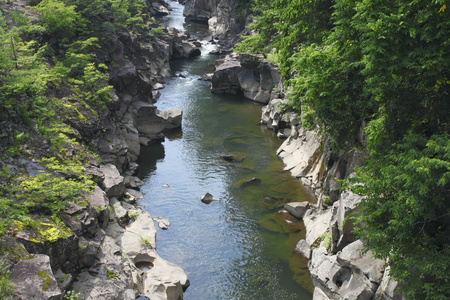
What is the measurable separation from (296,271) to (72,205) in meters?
11.1

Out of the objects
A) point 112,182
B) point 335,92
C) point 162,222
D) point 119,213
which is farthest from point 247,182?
point 335,92

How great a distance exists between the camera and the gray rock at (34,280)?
12.0m

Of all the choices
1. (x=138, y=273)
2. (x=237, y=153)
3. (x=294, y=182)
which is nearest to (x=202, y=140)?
(x=237, y=153)

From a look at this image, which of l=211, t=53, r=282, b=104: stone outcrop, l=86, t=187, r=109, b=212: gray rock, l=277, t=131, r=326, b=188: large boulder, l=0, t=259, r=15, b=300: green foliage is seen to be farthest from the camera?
l=211, t=53, r=282, b=104: stone outcrop

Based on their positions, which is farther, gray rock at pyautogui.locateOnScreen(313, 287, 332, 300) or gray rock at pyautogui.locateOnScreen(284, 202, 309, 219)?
gray rock at pyautogui.locateOnScreen(284, 202, 309, 219)

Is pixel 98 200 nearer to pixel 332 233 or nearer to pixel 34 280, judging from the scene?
pixel 34 280

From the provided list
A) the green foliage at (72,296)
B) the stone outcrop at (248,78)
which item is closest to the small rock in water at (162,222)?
the green foliage at (72,296)

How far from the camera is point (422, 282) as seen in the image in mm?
13211

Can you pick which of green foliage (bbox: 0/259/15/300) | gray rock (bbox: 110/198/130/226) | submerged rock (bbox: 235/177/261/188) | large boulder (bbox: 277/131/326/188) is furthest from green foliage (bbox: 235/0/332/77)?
green foliage (bbox: 0/259/15/300)

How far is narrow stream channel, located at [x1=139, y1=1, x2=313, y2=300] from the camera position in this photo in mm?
19328

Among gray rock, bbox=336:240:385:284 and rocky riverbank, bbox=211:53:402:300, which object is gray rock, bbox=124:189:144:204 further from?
gray rock, bbox=336:240:385:284

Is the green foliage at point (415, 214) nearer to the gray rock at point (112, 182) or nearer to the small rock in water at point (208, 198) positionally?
the small rock in water at point (208, 198)

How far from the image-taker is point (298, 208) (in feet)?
79.2

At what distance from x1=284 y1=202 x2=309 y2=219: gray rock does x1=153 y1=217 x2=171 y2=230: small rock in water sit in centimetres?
745
